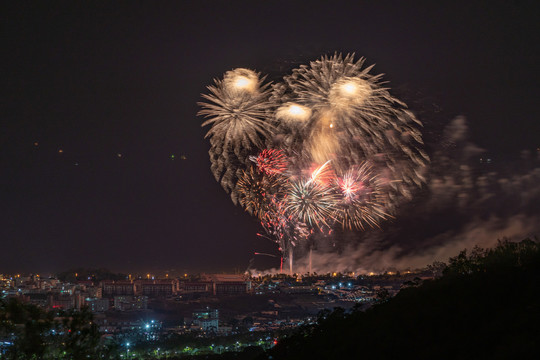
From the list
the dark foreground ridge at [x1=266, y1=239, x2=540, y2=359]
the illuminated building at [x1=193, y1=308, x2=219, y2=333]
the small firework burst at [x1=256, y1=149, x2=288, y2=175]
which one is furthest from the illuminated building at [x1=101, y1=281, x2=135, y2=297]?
the dark foreground ridge at [x1=266, y1=239, x2=540, y2=359]

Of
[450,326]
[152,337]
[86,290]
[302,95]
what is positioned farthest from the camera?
[86,290]

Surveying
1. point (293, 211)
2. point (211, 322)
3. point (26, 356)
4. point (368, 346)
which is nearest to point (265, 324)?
point (211, 322)

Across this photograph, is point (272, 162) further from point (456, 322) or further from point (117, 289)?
point (117, 289)

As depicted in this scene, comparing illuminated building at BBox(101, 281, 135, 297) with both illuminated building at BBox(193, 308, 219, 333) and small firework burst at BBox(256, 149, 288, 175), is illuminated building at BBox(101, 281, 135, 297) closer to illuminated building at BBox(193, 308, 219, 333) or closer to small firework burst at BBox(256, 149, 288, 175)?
illuminated building at BBox(193, 308, 219, 333)

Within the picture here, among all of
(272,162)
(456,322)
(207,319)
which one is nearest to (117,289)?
(207,319)

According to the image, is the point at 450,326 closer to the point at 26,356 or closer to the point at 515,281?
the point at 515,281

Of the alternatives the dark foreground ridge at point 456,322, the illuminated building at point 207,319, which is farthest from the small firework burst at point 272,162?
the illuminated building at point 207,319

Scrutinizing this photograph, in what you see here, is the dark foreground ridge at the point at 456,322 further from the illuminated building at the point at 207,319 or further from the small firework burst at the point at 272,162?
the illuminated building at the point at 207,319

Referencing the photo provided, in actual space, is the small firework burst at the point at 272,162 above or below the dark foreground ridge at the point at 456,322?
above
